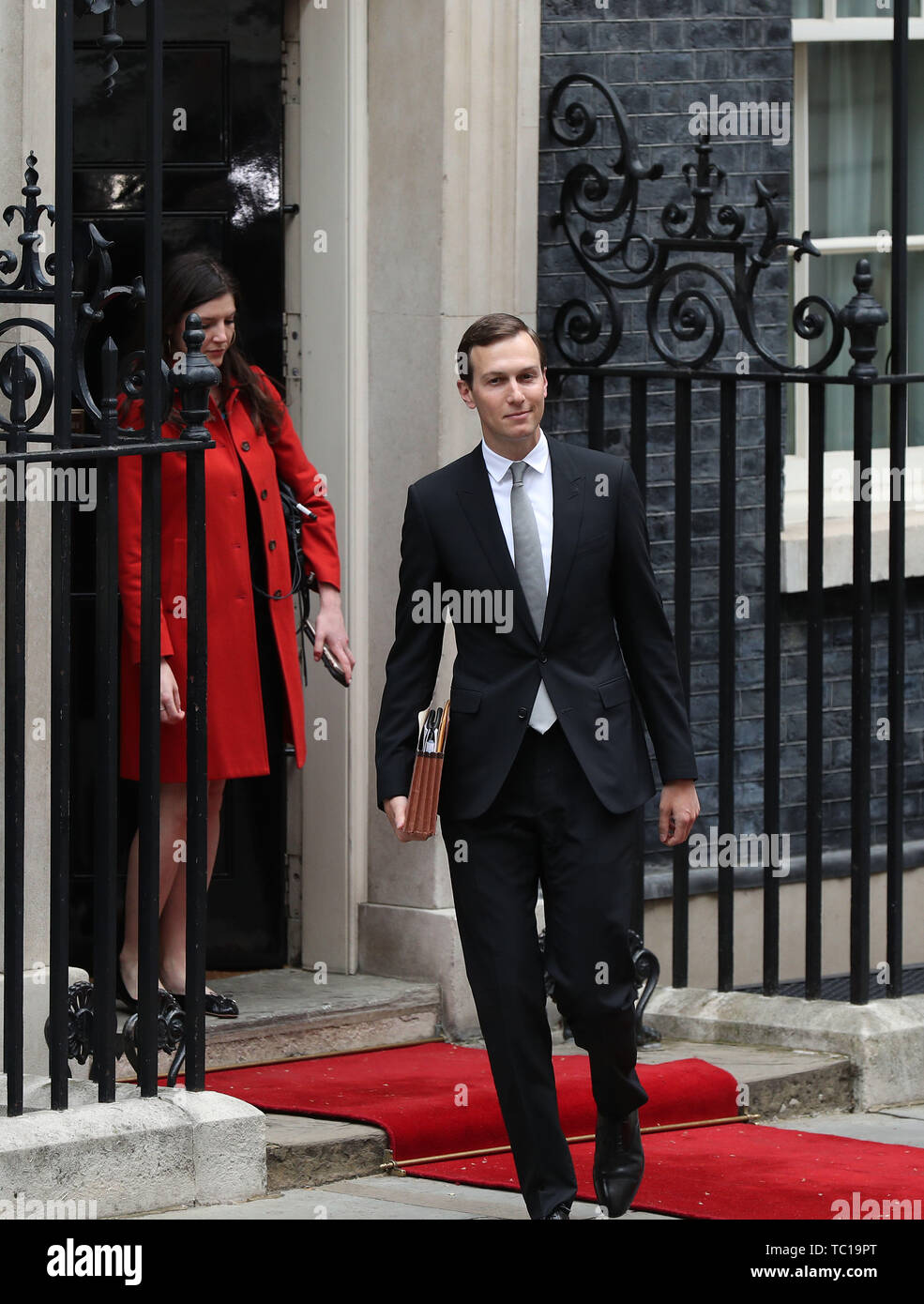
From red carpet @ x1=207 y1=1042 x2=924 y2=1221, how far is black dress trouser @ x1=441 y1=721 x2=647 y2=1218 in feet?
1.68

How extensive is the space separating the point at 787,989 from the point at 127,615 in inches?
105

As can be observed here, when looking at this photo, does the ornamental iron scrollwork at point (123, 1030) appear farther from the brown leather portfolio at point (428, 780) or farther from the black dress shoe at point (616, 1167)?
the black dress shoe at point (616, 1167)

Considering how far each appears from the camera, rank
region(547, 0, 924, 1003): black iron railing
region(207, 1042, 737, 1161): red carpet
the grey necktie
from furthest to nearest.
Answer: region(547, 0, 924, 1003): black iron railing
region(207, 1042, 737, 1161): red carpet
the grey necktie

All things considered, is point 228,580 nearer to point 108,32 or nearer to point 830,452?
point 108,32

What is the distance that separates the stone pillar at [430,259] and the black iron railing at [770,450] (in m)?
0.26

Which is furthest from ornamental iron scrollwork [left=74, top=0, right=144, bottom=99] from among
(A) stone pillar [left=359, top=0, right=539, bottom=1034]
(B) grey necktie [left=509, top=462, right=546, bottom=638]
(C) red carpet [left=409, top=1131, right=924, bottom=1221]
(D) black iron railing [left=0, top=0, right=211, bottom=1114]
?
(C) red carpet [left=409, top=1131, right=924, bottom=1221]

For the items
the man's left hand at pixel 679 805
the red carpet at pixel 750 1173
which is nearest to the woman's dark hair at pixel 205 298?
the man's left hand at pixel 679 805

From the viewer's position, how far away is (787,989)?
7730 millimetres

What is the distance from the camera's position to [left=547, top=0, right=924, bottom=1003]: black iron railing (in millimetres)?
7008

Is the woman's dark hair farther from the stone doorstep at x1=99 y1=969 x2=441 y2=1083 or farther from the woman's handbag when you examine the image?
the stone doorstep at x1=99 y1=969 x2=441 y2=1083

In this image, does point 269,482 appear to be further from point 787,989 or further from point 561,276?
point 787,989

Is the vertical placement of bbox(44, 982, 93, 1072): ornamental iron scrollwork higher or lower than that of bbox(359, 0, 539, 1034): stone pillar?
lower

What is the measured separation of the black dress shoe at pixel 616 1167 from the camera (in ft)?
17.6

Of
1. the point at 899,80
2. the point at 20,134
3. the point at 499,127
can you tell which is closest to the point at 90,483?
the point at 20,134
